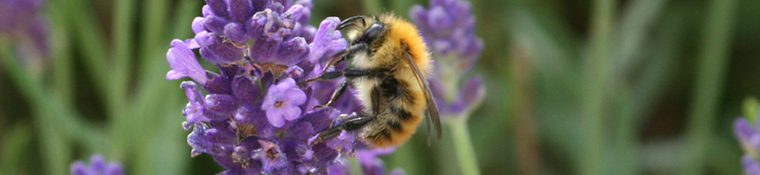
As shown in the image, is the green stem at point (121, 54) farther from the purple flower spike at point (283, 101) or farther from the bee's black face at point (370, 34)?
the purple flower spike at point (283, 101)

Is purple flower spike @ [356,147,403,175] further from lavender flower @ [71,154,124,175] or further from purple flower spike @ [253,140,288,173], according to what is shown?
lavender flower @ [71,154,124,175]

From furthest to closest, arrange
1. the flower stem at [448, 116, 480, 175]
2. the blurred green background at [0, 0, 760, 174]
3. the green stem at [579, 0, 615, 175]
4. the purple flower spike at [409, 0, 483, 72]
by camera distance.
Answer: the blurred green background at [0, 0, 760, 174]
the green stem at [579, 0, 615, 175]
the purple flower spike at [409, 0, 483, 72]
the flower stem at [448, 116, 480, 175]

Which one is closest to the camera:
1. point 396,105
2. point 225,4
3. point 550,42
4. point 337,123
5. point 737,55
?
point 225,4

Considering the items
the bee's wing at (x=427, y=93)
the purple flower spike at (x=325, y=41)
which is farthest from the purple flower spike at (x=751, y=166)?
the purple flower spike at (x=325, y=41)

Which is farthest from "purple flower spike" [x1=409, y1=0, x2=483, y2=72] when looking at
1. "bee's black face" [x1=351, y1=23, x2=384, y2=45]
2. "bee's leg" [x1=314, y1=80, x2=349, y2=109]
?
"bee's leg" [x1=314, y1=80, x2=349, y2=109]

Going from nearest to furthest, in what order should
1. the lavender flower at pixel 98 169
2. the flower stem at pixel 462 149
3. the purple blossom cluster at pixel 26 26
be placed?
the lavender flower at pixel 98 169
the flower stem at pixel 462 149
the purple blossom cluster at pixel 26 26

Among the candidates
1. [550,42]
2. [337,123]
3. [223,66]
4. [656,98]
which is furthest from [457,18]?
[656,98]

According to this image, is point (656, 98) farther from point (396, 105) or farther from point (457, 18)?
point (396, 105)
